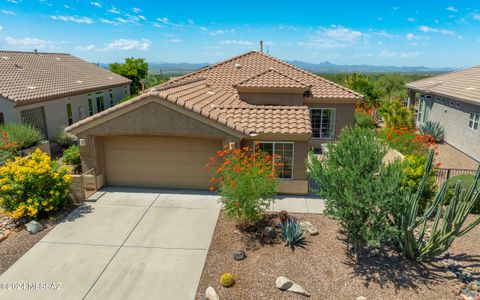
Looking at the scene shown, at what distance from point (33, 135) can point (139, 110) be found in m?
8.73

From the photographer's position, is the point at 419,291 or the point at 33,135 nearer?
the point at 419,291

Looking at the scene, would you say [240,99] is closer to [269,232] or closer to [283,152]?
[283,152]

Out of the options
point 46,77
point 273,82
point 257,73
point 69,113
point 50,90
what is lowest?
point 69,113

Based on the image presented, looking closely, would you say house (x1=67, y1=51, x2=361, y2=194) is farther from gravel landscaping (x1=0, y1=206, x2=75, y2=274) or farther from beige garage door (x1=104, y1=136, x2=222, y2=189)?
gravel landscaping (x1=0, y1=206, x2=75, y2=274)

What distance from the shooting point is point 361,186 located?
7.54 metres

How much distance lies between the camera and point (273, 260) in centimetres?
859

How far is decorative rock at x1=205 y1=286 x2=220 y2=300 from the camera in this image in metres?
7.18

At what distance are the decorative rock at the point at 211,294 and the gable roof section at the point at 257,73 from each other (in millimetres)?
13137

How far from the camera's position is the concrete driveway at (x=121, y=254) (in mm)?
7559

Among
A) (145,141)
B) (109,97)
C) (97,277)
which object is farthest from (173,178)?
(109,97)

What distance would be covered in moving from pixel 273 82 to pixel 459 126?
12.2 metres

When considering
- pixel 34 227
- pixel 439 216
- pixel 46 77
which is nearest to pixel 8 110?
pixel 46 77

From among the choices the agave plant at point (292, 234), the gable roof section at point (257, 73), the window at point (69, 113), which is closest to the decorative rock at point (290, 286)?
the agave plant at point (292, 234)

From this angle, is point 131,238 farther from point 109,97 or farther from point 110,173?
point 109,97
